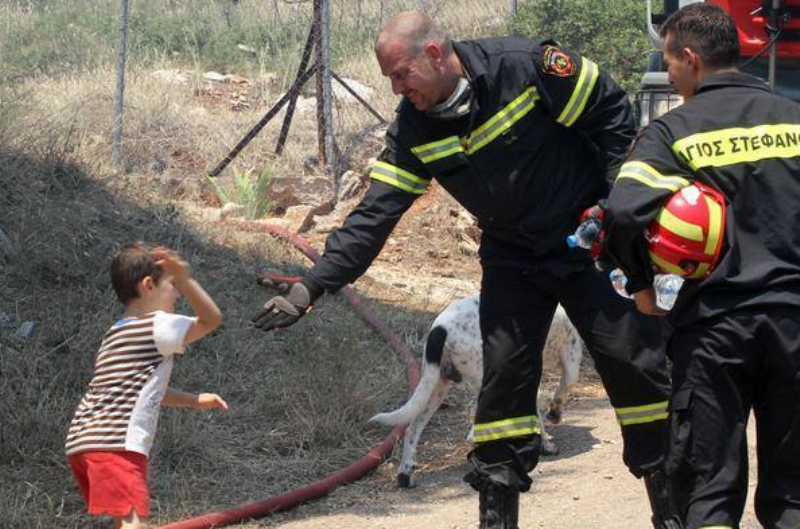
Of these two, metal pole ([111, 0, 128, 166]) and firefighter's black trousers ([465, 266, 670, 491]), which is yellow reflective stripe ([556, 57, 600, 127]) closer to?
firefighter's black trousers ([465, 266, 670, 491])

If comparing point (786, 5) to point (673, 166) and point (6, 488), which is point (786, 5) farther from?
point (6, 488)

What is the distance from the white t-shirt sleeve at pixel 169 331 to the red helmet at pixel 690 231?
166 cm

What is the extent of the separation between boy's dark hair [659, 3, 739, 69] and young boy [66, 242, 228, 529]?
1821 millimetres

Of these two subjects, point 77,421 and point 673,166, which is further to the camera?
point 77,421

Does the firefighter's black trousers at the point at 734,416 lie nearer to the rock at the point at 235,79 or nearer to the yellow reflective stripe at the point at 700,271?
the yellow reflective stripe at the point at 700,271

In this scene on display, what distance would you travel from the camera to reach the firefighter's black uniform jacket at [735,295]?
3629 mm

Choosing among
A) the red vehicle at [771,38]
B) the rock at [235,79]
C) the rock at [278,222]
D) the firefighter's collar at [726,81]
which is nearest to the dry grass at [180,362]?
the rock at [278,222]

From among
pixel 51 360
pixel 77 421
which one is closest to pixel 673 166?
pixel 77 421

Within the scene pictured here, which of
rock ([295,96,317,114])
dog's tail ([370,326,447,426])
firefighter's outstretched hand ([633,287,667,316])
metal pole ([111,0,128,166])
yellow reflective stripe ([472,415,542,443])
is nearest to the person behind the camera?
firefighter's outstretched hand ([633,287,667,316])

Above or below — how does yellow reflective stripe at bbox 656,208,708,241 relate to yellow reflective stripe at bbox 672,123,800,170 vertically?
below

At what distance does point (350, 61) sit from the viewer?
15656 millimetres

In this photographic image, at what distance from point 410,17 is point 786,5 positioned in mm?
4389

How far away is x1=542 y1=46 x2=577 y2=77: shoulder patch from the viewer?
4.57m

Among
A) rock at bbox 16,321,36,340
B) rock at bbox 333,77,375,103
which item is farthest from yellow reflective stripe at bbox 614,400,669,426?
rock at bbox 333,77,375,103
